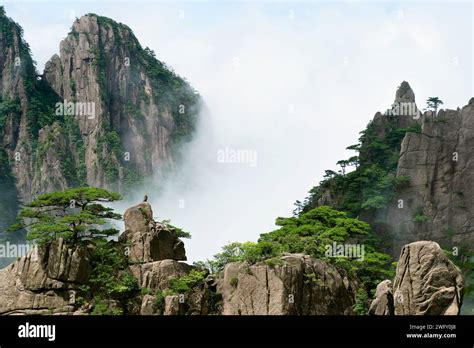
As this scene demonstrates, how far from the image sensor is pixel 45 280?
3306 centimetres

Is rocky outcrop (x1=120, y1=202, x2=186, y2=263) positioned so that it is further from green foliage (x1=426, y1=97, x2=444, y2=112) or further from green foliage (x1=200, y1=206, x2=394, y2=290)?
green foliage (x1=426, y1=97, x2=444, y2=112)

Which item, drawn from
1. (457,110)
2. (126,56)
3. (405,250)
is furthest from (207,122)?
(405,250)

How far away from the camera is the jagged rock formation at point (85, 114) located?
91.3 meters

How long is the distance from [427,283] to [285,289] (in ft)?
28.2

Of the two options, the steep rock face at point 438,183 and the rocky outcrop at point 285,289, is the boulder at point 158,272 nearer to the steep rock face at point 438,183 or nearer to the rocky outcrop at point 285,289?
the rocky outcrop at point 285,289

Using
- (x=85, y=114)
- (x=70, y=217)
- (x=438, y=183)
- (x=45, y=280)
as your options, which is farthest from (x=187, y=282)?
(x=85, y=114)

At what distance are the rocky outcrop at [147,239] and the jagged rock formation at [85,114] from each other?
53.6 m

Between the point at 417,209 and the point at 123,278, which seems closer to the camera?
the point at 123,278

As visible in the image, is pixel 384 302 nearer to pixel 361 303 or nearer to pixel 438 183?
pixel 361 303

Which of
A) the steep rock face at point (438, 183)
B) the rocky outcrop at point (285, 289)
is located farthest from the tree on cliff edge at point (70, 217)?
the steep rock face at point (438, 183)

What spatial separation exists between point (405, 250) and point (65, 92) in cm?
7827

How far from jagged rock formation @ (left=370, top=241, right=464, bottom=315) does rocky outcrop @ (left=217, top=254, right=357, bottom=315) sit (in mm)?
7349
